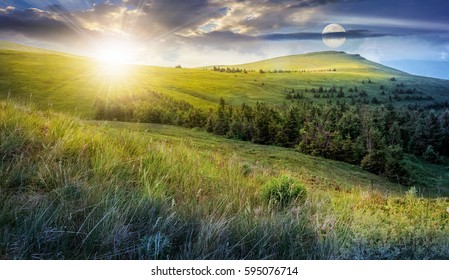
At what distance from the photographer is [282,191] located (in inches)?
151

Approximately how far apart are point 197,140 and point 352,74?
2.19m

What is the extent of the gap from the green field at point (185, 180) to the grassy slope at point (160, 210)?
1 cm

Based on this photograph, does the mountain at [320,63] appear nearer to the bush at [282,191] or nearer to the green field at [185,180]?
the green field at [185,180]

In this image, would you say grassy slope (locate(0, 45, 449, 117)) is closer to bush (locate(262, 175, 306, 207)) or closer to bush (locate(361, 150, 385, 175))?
bush (locate(361, 150, 385, 175))

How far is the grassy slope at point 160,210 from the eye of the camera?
286cm

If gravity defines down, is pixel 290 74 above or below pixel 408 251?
above

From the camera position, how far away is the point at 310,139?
17.7ft

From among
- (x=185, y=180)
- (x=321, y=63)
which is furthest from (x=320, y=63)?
(x=185, y=180)

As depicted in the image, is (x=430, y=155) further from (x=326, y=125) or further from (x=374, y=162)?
(x=326, y=125)

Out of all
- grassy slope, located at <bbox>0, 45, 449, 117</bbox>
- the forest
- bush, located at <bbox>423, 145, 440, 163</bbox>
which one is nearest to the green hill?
grassy slope, located at <bbox>0, 45, 449, 117</bbox>

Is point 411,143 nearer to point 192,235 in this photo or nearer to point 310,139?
point 310,139

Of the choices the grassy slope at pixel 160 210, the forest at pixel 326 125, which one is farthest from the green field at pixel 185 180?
the forest at pixel 326 125
